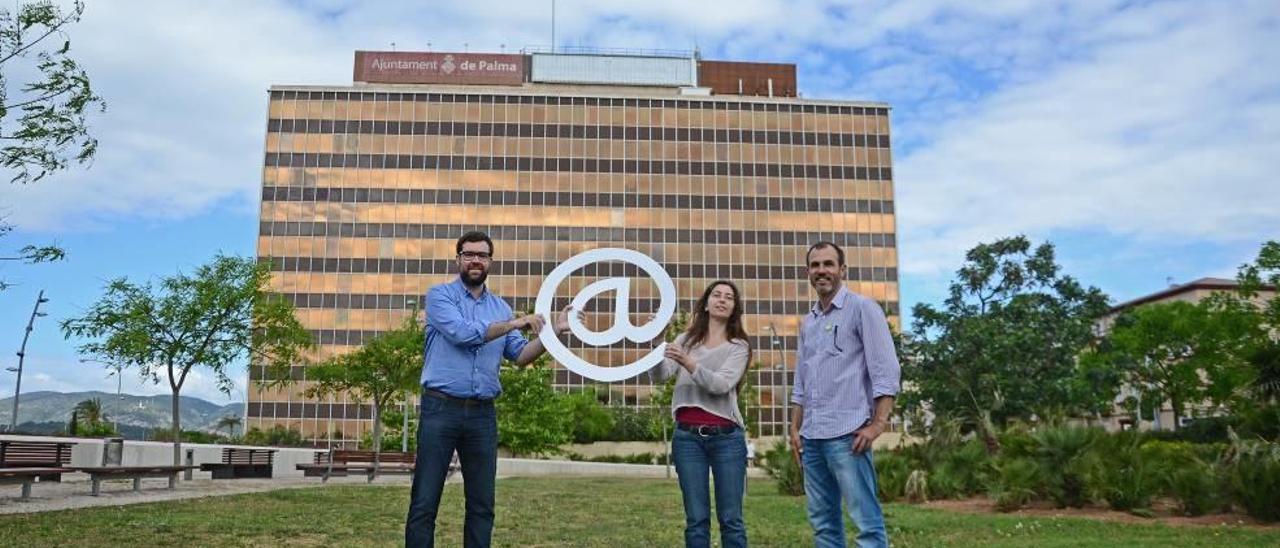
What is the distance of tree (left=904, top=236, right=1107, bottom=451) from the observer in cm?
3353

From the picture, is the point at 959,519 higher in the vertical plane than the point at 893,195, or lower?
lower

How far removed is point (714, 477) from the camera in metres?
5.74

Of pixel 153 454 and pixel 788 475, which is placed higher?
pixel 153 454

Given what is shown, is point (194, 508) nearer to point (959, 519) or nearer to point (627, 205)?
point (959, 519)

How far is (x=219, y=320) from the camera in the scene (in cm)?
2481

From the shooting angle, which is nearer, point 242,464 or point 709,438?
point 709,438

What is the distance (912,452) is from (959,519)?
6524mm

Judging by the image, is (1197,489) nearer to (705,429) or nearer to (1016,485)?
(1016,485)

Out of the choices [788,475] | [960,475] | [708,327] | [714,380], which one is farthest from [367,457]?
[714,380]

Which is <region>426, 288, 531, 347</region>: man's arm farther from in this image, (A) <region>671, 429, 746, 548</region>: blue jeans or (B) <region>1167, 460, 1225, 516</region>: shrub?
(B) <region>1167, 460, 1225, 516</region>: shrub

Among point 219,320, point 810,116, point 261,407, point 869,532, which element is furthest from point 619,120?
point 869,532

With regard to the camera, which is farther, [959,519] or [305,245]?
[305,245]

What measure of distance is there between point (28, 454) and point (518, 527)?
→ 11.9m

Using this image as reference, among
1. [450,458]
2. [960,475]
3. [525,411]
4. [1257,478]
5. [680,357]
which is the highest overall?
[680,357]
